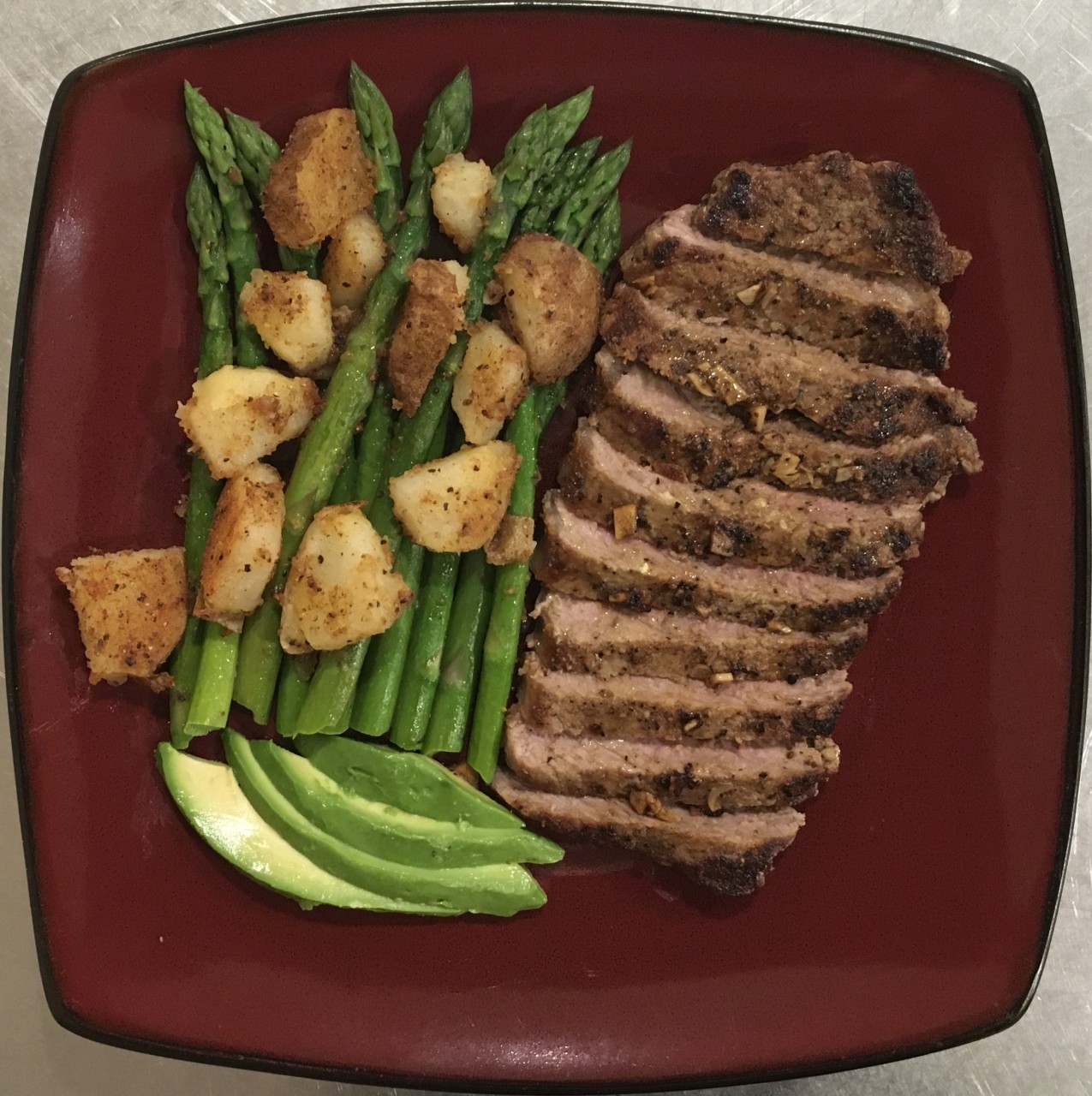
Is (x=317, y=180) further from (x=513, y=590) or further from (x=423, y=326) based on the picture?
(x=513, y=590)

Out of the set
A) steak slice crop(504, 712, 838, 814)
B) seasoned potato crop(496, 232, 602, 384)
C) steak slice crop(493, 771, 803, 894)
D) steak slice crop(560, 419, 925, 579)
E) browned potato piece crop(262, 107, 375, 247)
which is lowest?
steak slice crop(493, 771, 803, 894)

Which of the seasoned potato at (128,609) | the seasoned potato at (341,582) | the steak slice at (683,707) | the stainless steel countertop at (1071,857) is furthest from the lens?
the stainless steel countertop at (1071,857)

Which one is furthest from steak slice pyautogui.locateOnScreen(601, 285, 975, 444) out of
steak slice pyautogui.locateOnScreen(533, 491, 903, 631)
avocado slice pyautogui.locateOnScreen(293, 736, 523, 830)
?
avocado slice pyautogui.locateOnScreen(293, 736, 523, 830)

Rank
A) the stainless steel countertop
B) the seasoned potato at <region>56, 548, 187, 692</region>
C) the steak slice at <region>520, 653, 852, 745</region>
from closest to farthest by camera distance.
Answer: the seasoned potato at <region>56, 548, 187, 692</region>
the steak slice at <region>520, 653, 852, 745</region>
the stainless steel countertop

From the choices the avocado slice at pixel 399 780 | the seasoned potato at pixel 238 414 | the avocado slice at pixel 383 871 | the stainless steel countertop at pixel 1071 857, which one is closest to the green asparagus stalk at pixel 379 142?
the seasoned potato at pixel 238 414

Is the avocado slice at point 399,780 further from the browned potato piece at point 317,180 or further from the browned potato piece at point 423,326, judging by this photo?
the browned potato piece at point 317,180

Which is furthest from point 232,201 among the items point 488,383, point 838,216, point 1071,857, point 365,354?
point 1071,857

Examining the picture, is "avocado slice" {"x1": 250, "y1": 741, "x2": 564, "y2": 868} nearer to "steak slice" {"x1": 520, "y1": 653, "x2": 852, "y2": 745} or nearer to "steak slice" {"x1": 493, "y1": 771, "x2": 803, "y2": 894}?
"steak slice" {"x1": 493, "y1": 771, "x2": 803, "y2": 894}
